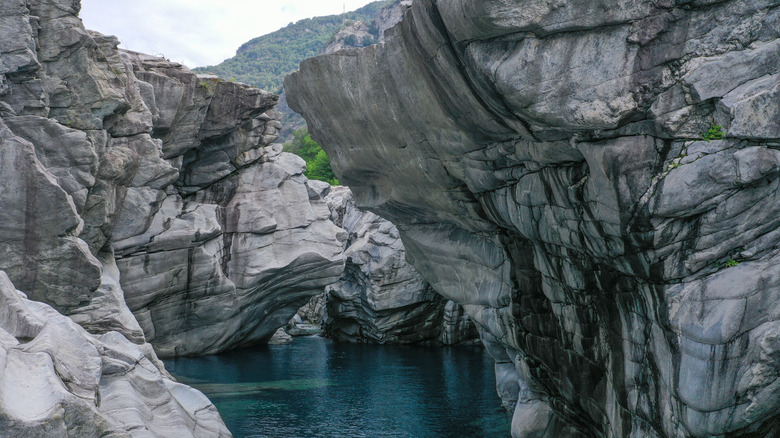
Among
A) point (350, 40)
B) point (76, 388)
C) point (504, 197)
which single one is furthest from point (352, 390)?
point (350, 40)

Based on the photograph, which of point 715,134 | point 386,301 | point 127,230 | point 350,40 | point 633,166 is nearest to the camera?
point 715,134

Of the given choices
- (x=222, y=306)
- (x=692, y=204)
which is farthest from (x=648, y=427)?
(x=222, y=306)

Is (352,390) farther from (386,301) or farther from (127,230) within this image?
(127,230)

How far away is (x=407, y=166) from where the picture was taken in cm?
2119

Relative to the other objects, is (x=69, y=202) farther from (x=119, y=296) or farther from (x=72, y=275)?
(x=119, y=296)

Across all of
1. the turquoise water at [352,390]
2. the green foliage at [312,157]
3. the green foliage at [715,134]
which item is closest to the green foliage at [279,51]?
the green foliage at [312,157]

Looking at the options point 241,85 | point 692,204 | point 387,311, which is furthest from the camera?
point 387,311

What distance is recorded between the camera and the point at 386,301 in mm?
42438

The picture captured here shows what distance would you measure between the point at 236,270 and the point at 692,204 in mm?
29032

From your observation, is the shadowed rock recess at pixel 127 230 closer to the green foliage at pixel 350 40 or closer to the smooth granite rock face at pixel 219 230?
the smooth granite rock face at pixel 219 230

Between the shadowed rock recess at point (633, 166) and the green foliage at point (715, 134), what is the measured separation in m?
0.12

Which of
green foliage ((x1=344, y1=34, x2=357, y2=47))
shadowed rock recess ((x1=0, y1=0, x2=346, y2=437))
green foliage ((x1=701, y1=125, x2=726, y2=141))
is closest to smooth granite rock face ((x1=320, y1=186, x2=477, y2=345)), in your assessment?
shadowed rock recess ((x1=0, y1=0, x2=346, y2=437))

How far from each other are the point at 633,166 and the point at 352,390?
A: 2090cm

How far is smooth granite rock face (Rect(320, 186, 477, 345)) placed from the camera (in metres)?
42.6
